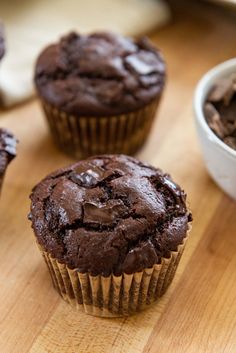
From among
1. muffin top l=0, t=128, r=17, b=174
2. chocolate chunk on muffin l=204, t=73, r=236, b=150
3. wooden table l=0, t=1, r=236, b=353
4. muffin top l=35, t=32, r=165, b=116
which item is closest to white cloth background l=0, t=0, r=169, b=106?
wooden table l=0, t=1, r=236, b=353

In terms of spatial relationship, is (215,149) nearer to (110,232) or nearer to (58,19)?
(110,232)

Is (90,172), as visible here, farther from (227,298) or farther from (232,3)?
(232,3)

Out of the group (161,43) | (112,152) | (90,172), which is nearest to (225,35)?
(161,43)

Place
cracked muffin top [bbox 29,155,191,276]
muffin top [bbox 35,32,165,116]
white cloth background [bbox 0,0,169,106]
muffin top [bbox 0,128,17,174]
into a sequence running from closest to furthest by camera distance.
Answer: cracked muffin top [bbox 29,155,191,276], muffin top [bbox 0,128,17,174], muffin top [bbox 35,32,165,116], white cloth background [bbox 0,0,169,106]

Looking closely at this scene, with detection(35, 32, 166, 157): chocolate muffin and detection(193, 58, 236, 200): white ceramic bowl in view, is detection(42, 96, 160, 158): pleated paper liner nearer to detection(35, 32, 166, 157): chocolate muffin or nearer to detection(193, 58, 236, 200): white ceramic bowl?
detection(35, 32, 166, 157): chocolate muffin

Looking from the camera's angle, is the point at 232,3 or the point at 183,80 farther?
the point at 183,80

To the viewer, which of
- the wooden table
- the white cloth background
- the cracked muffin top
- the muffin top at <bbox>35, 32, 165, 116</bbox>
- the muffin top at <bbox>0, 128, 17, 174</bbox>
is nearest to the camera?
the cracked muffin top

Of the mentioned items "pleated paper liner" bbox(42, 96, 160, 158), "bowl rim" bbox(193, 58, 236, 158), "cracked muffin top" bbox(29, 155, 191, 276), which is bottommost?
"pleated paper liner" bbox(42, 96, 160, 158)
